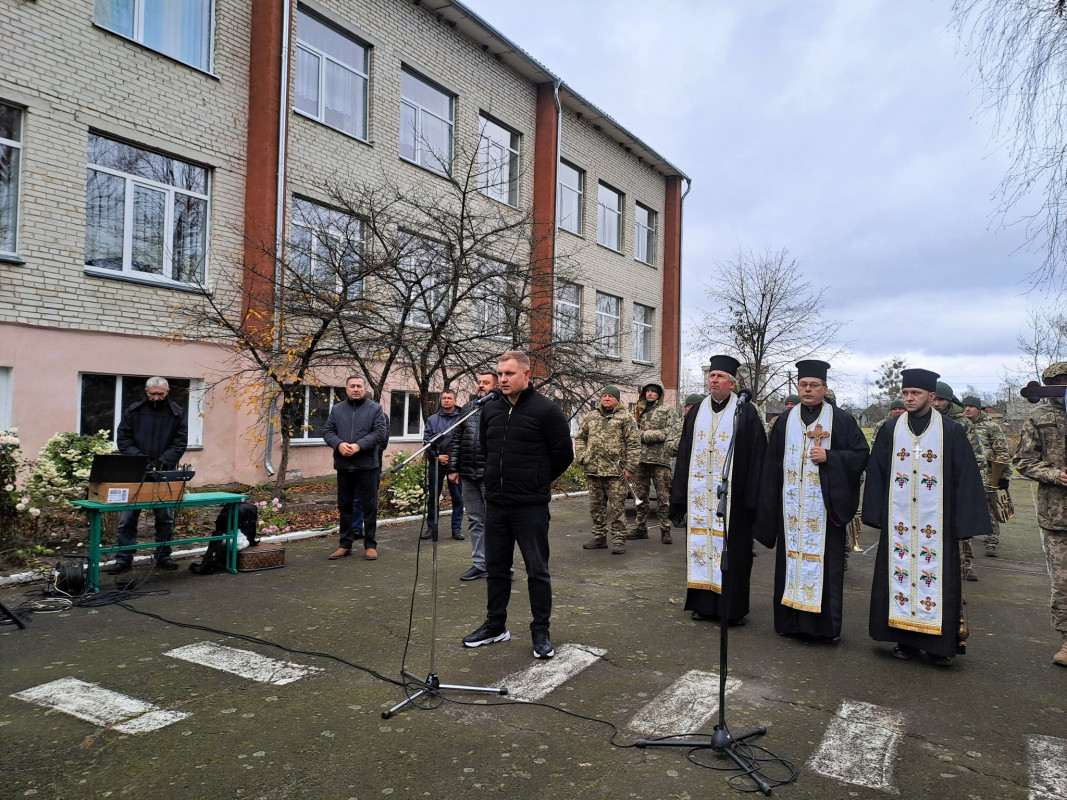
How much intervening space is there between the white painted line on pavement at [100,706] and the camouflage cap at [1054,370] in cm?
638

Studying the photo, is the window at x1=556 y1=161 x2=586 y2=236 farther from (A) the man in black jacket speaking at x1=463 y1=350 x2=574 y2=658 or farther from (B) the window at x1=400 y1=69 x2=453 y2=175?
(A) the man in black jacket speaking at x1=463 y1=350 x2=574 y2=658

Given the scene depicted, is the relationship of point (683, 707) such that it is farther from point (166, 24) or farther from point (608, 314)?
point (608, 314)

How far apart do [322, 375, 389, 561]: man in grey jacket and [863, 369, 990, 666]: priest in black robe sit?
5238 millimetres

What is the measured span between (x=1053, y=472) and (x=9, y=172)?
13599 mm

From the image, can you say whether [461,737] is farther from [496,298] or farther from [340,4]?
[340,4]

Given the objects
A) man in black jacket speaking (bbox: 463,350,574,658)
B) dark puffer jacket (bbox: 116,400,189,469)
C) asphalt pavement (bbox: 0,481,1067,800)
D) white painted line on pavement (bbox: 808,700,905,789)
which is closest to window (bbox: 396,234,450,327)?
dark puffer jacket (bbox: 116,400,189,469)

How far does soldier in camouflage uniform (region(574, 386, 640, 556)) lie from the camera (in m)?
9.55

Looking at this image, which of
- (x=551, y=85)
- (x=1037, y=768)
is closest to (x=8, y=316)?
(x=1037, y=768)

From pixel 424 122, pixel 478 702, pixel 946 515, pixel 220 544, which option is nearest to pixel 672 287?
pixel 424 122

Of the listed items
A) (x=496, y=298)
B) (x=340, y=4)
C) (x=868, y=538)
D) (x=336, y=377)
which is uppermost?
(x=340, y=4)

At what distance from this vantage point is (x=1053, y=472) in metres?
5.51

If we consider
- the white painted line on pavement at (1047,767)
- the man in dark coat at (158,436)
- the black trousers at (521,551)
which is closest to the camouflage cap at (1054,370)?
the white painted line on pavement at (1047,767)

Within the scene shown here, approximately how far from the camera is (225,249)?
46.3ft

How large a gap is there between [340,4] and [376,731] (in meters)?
16.3
